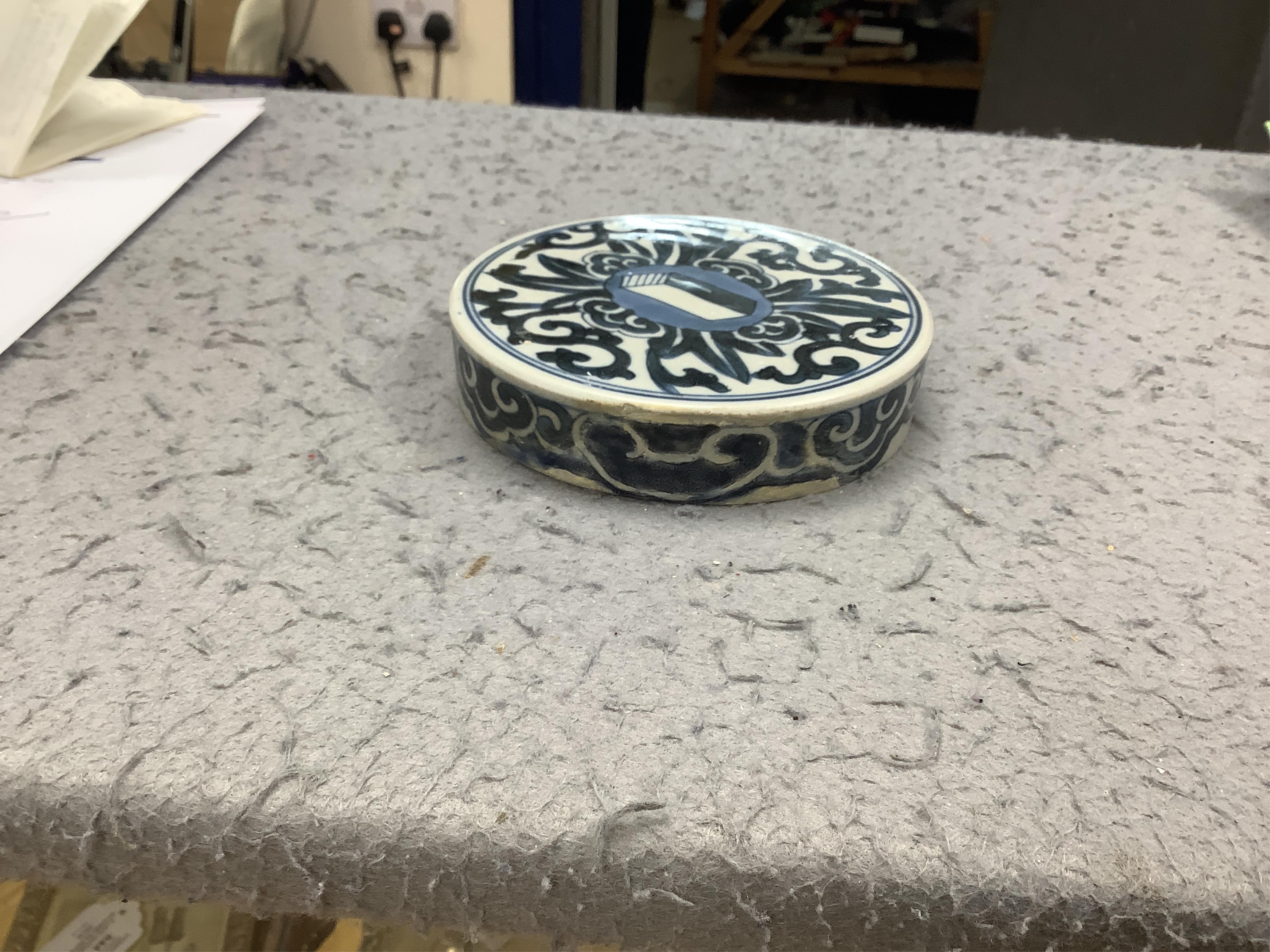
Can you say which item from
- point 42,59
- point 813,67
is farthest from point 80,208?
point 813,67

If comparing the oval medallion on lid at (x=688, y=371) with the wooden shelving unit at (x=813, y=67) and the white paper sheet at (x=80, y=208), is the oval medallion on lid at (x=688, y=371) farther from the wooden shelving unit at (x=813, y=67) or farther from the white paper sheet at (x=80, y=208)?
the wooden shelving unit at (x=813, y=67)

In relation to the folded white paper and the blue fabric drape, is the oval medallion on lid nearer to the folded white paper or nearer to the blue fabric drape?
the folded white paper

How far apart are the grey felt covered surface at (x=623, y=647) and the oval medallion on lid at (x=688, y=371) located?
0.06ft

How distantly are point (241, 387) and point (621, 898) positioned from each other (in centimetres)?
30

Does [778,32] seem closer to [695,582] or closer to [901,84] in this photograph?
[901,84]

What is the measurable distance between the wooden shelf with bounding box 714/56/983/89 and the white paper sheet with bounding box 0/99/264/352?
1.33 meters

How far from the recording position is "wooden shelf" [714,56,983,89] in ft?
5.77

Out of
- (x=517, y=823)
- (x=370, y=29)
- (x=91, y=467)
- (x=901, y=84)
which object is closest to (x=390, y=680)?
(x=517, y=823)

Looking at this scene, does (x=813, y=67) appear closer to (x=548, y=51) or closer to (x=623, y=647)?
(x=548, y=51)

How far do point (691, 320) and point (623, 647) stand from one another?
152 mm

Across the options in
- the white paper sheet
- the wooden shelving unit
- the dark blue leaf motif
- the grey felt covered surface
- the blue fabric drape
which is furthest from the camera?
the wooden shelving unit

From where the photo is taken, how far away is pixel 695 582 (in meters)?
0.33

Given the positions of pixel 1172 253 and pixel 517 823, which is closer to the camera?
pixel 517 823

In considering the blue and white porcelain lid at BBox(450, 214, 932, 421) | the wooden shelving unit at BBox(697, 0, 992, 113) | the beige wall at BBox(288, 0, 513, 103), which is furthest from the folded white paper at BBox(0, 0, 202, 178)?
the wooden shelving unit at BBox(697, 0, 992, 113)
